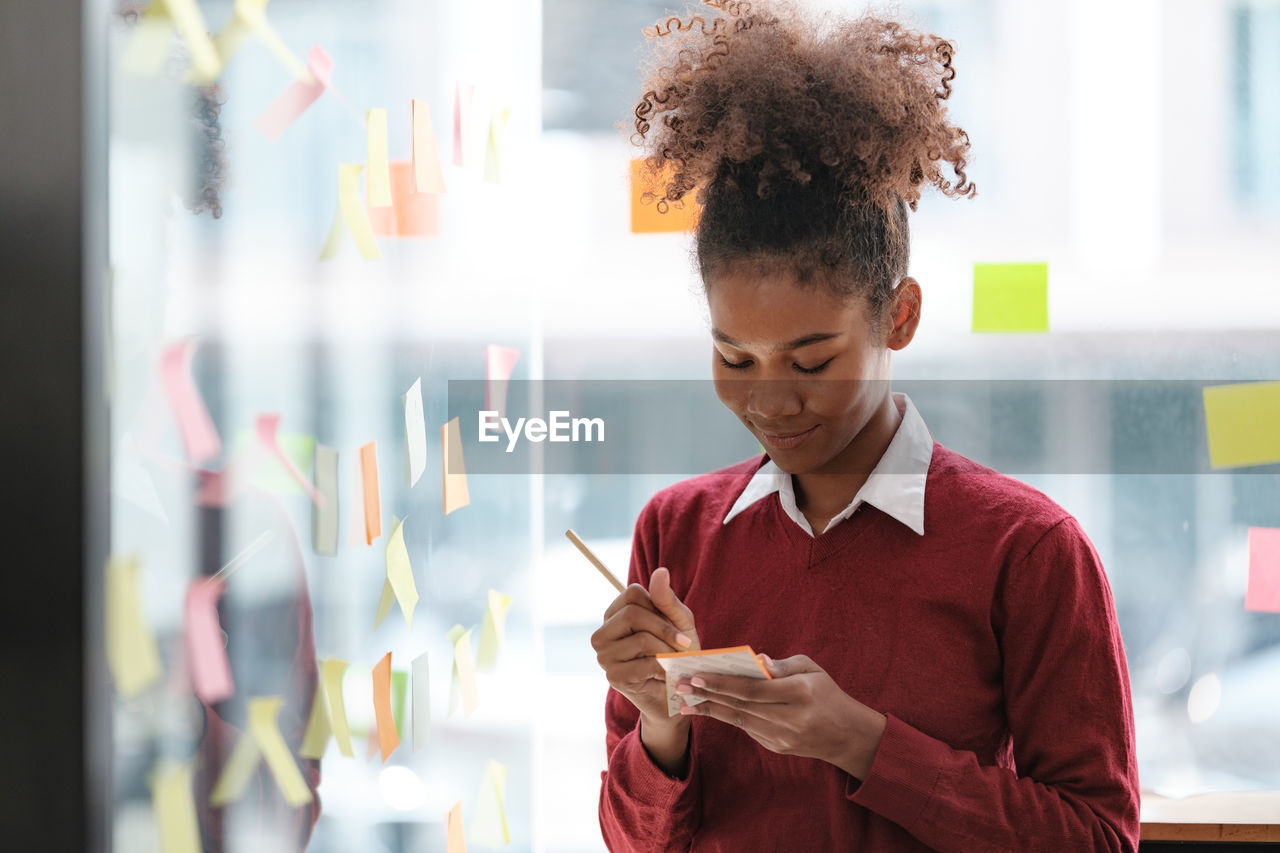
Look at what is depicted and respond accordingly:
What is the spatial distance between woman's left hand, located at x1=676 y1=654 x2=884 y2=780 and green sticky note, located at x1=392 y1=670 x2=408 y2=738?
0.45m

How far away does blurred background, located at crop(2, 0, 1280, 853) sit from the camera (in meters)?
1.05

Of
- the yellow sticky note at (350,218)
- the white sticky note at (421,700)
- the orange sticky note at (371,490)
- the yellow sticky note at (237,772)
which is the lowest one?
the white sticky note at (421,700)

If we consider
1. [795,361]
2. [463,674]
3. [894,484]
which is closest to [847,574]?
[894,484]

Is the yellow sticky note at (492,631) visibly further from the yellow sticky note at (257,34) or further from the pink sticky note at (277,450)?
the yellow sticky note at (257,34)

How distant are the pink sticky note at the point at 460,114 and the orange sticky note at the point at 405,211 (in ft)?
0.22

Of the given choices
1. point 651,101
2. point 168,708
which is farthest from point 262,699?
point 651,101

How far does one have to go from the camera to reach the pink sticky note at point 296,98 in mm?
832

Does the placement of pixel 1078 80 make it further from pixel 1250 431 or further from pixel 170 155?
pixel 170 155

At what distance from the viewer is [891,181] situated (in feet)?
2.62

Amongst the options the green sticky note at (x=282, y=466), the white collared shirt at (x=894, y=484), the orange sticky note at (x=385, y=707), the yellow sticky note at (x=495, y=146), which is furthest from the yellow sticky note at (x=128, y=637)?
the yellow sticky note at (x=495, y=146)

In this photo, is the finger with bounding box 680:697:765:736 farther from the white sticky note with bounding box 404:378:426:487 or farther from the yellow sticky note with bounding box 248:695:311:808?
the white sticky note with bounding box 404:378:426:487

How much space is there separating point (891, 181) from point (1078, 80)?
0.57 meters

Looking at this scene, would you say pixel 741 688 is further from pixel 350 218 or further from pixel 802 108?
pixel 350 218

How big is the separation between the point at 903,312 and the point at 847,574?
0.22m
